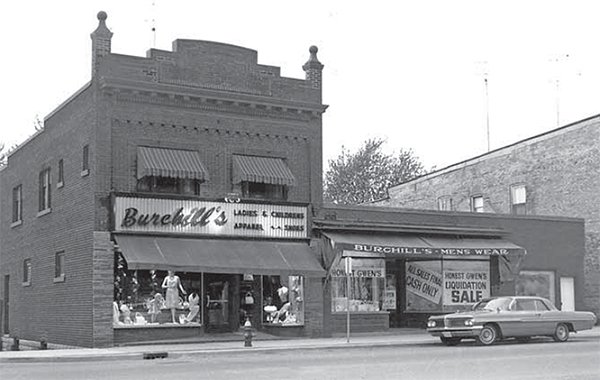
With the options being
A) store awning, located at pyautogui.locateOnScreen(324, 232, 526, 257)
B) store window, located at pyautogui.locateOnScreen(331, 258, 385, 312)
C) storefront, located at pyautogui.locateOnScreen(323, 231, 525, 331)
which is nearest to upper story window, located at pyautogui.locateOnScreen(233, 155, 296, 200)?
store awning, located at pyautogui.locateOnScreen(324, 232, 526, 257)

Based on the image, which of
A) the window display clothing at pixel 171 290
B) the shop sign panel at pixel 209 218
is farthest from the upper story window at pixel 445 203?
the window display clothing at pixel 171 290

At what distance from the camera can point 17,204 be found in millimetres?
34406

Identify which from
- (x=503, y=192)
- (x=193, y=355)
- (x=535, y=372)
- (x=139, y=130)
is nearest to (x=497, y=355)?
(x=535, y=372)

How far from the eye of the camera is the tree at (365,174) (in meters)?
72.3

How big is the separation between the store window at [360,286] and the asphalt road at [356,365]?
606cm

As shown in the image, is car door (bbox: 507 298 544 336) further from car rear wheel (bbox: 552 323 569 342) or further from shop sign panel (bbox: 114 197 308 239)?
shop sign panel (bbox: 114 197 308 239)

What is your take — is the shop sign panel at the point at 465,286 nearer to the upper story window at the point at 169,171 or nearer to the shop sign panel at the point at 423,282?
the shop sign panel at the point at 423,282

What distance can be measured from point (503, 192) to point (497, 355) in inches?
827

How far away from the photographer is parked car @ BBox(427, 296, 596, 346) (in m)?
24.5

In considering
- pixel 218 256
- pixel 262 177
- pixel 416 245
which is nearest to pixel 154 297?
pixel 218 256

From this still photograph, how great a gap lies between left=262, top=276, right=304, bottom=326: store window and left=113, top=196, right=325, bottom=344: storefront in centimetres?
3

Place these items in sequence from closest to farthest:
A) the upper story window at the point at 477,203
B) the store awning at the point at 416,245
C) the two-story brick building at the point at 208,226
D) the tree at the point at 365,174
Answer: the two-story brick building at the point at 208,226
the store awning at the point at 416,245
the upper story window at the point at 477,203
the tree at the point at 365,174

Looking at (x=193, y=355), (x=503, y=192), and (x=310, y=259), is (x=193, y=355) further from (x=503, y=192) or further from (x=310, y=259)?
(x=503, y=192)

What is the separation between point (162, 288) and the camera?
2625cm
